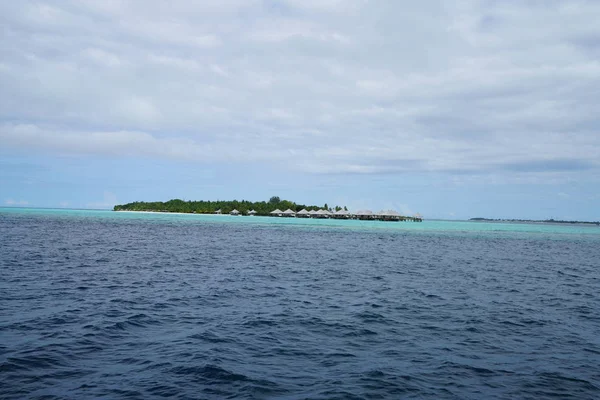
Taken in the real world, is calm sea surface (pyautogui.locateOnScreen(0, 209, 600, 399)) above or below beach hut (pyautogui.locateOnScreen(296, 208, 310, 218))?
Result: below

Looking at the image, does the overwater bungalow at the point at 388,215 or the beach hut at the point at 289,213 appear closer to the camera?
the overwater bungalow at the point at 388,215

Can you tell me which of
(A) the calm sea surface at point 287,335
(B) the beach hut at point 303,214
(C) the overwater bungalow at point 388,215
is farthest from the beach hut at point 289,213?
(A) the calm sea surface at point 287,335

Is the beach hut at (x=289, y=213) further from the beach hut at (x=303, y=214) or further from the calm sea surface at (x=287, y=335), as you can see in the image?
the calm sea surface at (x=287, y=335)

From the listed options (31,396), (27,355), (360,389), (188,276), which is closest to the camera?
(31,396)

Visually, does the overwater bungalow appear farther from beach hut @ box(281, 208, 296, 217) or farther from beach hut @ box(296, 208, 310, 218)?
beach hut @ box(281, 208, 296, 217)

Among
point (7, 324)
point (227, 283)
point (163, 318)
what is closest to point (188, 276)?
point (227, 283)

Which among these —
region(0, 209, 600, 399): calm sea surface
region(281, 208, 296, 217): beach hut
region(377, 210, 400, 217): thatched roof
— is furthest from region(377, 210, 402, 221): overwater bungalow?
region(0, 209, 600, 399): calm sea surface

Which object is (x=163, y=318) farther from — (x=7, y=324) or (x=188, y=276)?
(x=188, y=276)

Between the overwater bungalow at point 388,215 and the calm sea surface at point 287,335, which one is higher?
the overwater bungalow at point 388,215

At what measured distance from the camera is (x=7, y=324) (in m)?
13.4

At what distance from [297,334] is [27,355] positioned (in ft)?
23.5

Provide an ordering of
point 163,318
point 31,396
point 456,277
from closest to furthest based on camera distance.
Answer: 1. point 31,396
2. point 163,318
3. point 456,277

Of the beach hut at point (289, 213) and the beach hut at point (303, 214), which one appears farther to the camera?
the beach hut at point (289, 213)

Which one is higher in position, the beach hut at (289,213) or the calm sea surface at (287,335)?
the beach hut at (289,213)
